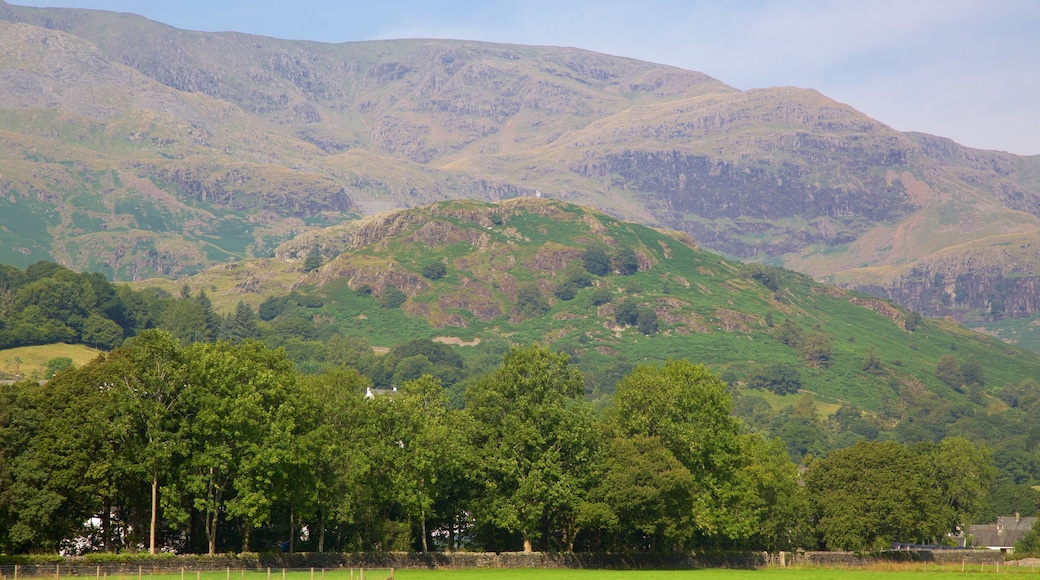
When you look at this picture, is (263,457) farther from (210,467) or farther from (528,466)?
(528,466)

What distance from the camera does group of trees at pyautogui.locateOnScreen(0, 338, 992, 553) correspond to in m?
97.7

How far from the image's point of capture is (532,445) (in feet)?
391

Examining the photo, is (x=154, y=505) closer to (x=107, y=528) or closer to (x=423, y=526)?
(x=107, y=528)

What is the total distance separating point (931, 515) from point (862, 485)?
8254 mm

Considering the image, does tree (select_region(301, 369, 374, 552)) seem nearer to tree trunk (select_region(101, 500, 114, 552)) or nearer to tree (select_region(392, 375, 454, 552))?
tree (select_region(392, 375, 454, 552))

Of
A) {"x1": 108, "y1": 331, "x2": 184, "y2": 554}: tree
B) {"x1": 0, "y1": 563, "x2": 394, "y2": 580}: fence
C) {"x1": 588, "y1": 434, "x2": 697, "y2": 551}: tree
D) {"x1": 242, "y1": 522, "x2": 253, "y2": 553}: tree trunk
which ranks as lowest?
{"x1": 0, "y1": 563, "x2": 394, "y2": 580}: fence

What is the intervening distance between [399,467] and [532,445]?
556 inches

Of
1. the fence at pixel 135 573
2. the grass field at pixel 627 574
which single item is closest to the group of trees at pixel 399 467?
the grass field at pixel 627 574

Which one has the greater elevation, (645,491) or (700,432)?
(700,432)

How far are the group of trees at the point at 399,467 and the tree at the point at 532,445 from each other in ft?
0.71

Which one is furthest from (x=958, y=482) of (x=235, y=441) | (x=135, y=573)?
(x=135, y=573)

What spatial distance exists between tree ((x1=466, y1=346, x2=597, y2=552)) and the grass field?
6.85m

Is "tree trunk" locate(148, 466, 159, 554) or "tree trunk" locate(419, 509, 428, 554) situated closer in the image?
"tree trunk" locate(148, 466, 159, 554)

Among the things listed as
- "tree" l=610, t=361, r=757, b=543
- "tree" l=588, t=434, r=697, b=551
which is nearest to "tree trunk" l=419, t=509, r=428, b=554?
"tree" l=588, t=434, r=697, b=551
